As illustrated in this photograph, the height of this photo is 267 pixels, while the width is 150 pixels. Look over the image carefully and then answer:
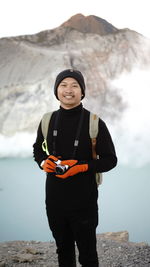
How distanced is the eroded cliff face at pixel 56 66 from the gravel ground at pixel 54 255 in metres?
13.3

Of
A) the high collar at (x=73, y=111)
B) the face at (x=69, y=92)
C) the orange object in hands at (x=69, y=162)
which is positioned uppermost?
the face at (x=69, y=92)

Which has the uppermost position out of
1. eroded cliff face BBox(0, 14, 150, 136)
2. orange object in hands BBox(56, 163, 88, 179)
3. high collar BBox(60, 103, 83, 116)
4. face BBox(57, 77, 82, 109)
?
eroded cliff face BBox(0, 14, 150, 136)

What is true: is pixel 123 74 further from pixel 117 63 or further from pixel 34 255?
pixel 34 255

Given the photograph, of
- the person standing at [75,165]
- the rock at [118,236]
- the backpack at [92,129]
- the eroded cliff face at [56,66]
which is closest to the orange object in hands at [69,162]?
the person standing at [75,165]

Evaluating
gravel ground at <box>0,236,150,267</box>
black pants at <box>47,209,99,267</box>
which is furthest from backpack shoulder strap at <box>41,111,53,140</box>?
gravel ground at <box>0,236,150,267</box>

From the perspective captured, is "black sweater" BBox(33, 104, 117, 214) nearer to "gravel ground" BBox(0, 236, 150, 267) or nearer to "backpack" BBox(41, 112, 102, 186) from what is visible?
"backpack" BBox(41, 112, 102, 186)

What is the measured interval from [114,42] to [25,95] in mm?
7671

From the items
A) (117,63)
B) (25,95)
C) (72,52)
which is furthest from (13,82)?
(117,63)

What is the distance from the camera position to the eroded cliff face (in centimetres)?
1789

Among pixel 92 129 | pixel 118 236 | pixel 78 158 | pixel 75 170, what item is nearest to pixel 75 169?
pixel 75 170

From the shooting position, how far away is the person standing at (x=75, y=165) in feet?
6.51

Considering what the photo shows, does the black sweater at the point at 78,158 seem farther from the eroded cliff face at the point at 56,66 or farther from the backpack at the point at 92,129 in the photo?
the eroded cliff face at the point at 56,66

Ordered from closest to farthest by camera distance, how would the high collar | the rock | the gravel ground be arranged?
the high collar → the gravel ground → the rock

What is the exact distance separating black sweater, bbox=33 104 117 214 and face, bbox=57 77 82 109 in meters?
0.05
